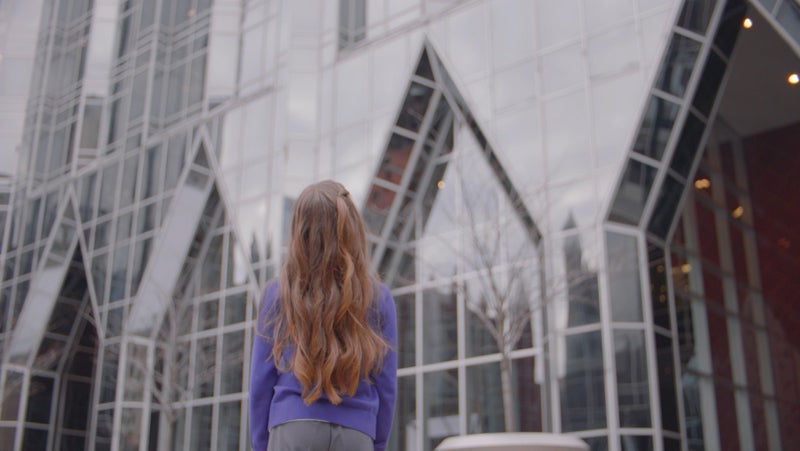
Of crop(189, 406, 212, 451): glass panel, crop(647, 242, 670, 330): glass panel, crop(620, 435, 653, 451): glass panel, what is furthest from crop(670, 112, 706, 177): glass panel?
crop(189, 406, 212, 451): glass panel

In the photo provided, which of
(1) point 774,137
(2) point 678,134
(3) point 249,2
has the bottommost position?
(2) point 678,134

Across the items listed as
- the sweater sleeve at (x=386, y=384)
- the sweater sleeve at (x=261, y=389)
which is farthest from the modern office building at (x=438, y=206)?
the sweater sleeve at (x=261, y=389)

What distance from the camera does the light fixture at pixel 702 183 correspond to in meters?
21.6

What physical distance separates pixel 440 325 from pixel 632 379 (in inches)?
187

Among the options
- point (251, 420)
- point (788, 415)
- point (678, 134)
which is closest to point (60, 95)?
point (678, 134)

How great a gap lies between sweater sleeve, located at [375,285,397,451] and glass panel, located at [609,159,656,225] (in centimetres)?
1335

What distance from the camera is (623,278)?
15.9 metres

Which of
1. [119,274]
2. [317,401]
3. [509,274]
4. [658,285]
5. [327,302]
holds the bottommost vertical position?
[317,401]

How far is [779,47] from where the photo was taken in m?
20.3

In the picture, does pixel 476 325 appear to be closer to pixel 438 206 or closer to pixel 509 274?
pixel 509 274

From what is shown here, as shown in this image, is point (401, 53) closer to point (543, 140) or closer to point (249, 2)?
point (543, 140)

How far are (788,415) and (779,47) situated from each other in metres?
8.27

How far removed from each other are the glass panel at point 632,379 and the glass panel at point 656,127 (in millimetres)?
3088

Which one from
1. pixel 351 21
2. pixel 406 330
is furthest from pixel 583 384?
pixel 351 21
